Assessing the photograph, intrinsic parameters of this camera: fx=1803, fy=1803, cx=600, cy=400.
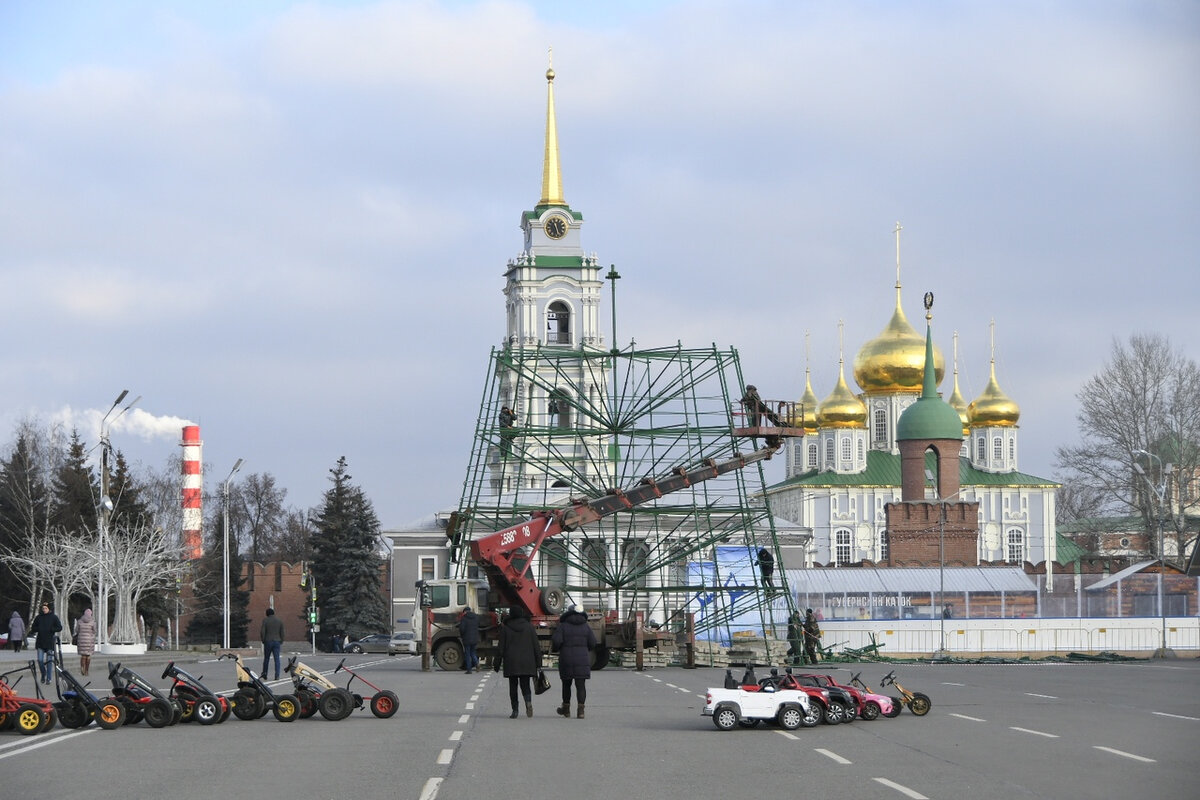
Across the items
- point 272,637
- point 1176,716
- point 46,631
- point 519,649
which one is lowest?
point 1176,716

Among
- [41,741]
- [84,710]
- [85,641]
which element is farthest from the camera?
[85,641]

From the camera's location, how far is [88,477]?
80938 mm

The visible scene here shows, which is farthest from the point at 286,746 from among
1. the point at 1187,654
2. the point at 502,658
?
the point at 1187,654

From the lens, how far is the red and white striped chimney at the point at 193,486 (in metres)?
114

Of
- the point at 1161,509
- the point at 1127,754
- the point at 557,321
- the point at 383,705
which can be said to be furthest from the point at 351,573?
the point at 1127,754

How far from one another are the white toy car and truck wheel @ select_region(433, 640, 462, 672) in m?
23.9

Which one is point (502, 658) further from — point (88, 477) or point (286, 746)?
A: point (88, 477)

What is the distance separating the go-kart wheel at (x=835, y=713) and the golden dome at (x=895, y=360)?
11041 cm

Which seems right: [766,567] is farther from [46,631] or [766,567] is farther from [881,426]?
[881,426]

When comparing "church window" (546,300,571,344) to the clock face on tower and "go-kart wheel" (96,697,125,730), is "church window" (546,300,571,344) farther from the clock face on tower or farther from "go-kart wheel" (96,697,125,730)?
"go-kart wheel" (96,697,125,730)

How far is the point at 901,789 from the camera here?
14273 mm

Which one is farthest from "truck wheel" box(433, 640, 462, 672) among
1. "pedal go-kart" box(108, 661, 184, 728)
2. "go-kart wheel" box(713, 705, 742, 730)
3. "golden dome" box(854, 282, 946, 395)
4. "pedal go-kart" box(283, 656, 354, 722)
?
"golden dome" box(854, 282, 946, 395)

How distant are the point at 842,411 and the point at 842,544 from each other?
10217 mm

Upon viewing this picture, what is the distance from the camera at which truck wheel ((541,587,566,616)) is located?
142 ft
